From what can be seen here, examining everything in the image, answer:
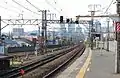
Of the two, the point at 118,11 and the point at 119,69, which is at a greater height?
the point at 118,11

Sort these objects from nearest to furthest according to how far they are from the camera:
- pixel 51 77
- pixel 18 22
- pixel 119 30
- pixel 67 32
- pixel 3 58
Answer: pixel 119 30 → pixel 51 77 → pixel 3 58 → pixel 18 22 → pixel 67 32

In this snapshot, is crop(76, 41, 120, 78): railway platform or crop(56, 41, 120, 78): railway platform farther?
crop(56, 41, 120, 78): railway platform

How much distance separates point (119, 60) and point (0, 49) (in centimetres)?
1736

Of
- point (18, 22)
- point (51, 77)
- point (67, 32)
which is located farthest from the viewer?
point (67, 32)

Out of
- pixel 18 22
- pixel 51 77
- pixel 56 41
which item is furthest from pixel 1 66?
pixel 56 41

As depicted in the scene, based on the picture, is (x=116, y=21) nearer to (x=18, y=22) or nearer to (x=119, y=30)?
(x=119, y=30)

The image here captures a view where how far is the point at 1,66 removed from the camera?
88.8 ft

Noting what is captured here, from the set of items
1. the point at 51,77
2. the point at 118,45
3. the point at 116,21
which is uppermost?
the point at 116,21

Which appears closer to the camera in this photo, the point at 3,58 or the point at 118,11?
the point at 118,11

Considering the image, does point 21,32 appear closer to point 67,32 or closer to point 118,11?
point 67,32

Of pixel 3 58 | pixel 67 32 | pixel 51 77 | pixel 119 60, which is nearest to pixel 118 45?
pixel 119 60

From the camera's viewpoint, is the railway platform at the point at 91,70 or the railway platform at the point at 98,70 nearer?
the railway platform at the point at 98,70

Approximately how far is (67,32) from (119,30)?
148m

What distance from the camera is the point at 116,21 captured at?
1988cm
